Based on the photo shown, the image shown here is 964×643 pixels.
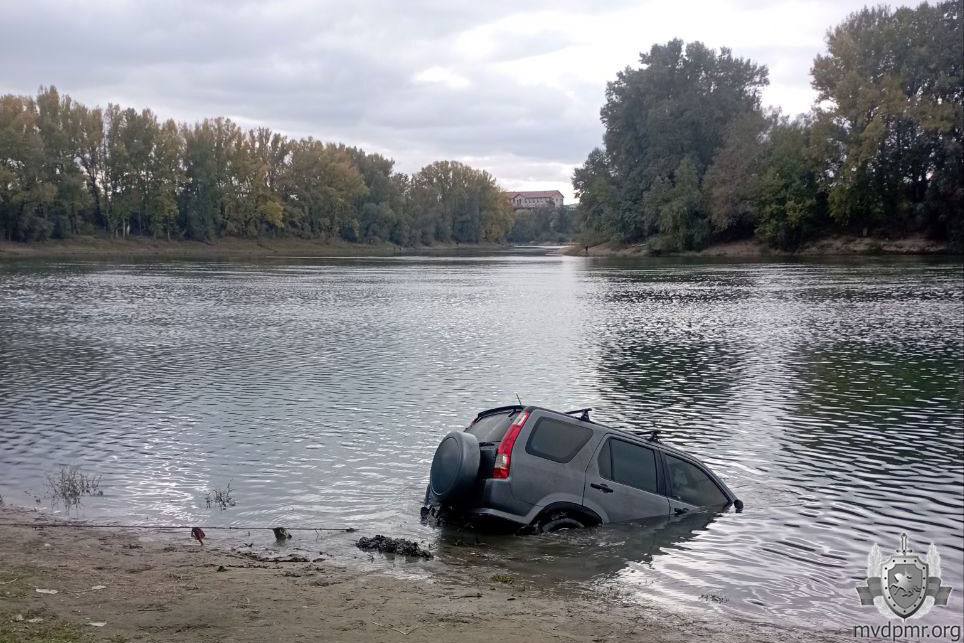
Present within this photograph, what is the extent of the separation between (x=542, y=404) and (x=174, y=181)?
4774 inches

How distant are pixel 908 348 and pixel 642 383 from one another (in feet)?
35.9

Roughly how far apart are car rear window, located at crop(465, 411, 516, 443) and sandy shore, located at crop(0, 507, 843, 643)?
1.65 meters

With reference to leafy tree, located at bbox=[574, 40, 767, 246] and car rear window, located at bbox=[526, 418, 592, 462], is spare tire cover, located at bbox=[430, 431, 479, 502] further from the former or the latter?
leafy tree, located at bbox=[574, 40, 767, 246]

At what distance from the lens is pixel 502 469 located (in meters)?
9.77

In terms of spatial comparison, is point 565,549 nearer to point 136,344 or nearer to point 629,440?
point 629,440

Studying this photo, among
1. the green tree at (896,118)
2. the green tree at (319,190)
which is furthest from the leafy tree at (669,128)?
the green tree at (319,190)

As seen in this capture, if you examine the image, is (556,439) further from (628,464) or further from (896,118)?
(896,118)

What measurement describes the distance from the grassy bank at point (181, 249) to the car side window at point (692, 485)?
105145 mm

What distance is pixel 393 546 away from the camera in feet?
31.9

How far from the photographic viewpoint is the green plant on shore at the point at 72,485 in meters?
11.8

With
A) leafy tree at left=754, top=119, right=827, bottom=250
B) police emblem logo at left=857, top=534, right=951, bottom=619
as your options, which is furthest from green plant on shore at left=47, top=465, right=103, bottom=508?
leafy tree at left=754, top=119, right=827, bottom=250

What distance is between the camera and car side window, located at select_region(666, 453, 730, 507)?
1109cm

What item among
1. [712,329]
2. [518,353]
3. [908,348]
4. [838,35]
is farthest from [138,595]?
[838,35]

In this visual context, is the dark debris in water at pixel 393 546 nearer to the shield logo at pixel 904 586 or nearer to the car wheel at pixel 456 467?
the car wheel at pixel 456 467
